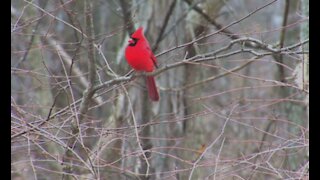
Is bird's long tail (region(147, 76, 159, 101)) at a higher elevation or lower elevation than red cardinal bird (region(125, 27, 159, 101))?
lower

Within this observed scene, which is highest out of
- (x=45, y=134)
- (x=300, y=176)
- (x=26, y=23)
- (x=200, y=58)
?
(x=26, y=23)

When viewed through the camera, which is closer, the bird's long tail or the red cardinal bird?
the red cardinal bird

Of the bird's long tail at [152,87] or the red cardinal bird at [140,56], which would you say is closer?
the red cardinal bird at [140,56]

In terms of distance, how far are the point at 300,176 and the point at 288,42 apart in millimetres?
3653

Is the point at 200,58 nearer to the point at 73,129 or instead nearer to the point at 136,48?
the point at 73,129

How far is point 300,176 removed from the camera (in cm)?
316

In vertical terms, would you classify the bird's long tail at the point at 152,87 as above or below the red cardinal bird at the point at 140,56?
below

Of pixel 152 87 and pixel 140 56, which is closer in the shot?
pixel 140 56

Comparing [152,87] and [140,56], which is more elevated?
[140,56]

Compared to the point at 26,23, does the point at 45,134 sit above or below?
below

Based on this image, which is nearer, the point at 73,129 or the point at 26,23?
the point at 73,129
